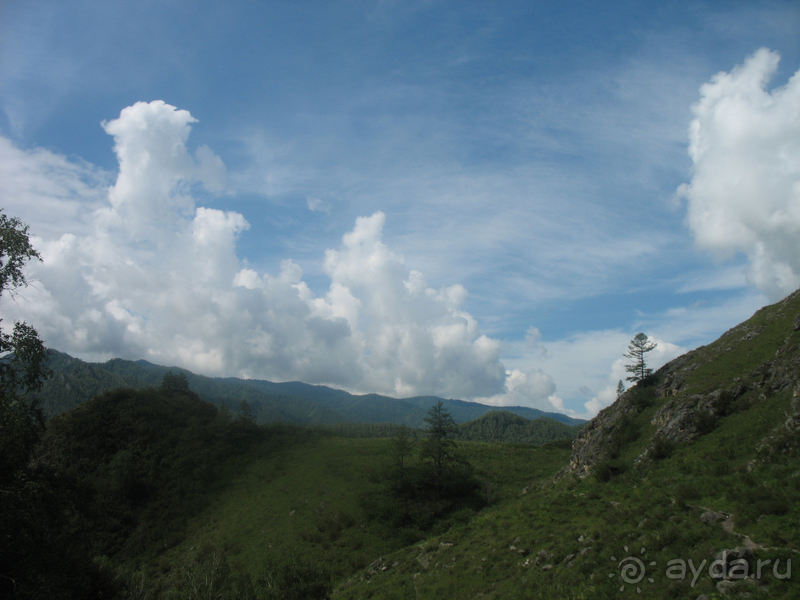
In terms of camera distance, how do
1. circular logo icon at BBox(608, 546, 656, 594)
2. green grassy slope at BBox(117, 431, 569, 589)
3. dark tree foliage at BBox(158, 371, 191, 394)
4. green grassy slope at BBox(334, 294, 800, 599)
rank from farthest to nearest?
dark tree foliage at BBox(158, 371, 191, 394), green grassy slope at BBox(117, 431, 569, 589), circular logo icon at BBox(608, 546, 656, 594), green grassy slope at BBox(334, 294, 800, 599)

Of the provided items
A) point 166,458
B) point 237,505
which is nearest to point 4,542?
point 237,505

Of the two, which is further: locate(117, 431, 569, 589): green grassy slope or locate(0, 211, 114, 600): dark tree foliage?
locate(117, 431, 569, 589): green grassy slope

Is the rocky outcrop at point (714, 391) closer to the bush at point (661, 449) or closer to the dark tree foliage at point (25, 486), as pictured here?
the bush at point (661, 449)

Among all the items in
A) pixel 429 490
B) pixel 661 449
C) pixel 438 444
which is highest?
pixel 661 449

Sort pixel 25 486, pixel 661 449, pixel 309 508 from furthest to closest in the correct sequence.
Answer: pixel 309 508 → pixel 661 449 → pixel 25 486

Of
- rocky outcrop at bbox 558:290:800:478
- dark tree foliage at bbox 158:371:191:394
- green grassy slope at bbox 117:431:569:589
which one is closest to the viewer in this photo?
rocky outcrop at bbox 558:290:800:478

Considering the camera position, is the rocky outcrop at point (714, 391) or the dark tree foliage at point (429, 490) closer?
the rocky outcrop at point (714, 391)

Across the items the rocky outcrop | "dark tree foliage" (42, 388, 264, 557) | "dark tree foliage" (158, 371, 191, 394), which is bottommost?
"dark tree foliage" (42, 388, 264, 557)

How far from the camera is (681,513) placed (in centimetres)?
1752

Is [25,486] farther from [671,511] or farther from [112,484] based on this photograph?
[112,484]

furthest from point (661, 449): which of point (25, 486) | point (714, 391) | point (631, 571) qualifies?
point (25, 486)

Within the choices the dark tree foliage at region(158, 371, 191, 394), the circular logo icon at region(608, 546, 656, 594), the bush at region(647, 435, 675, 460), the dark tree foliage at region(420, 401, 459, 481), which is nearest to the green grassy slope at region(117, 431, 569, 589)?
the dark tree foliage at region(420, 401, 459, 481)

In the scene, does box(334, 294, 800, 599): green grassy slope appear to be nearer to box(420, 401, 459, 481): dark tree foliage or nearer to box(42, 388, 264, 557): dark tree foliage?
box(420, 401, 459, 481): dark tree foliage

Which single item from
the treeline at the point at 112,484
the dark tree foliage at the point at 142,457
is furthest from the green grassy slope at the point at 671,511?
the dark tree foliage at the point at 142,457
